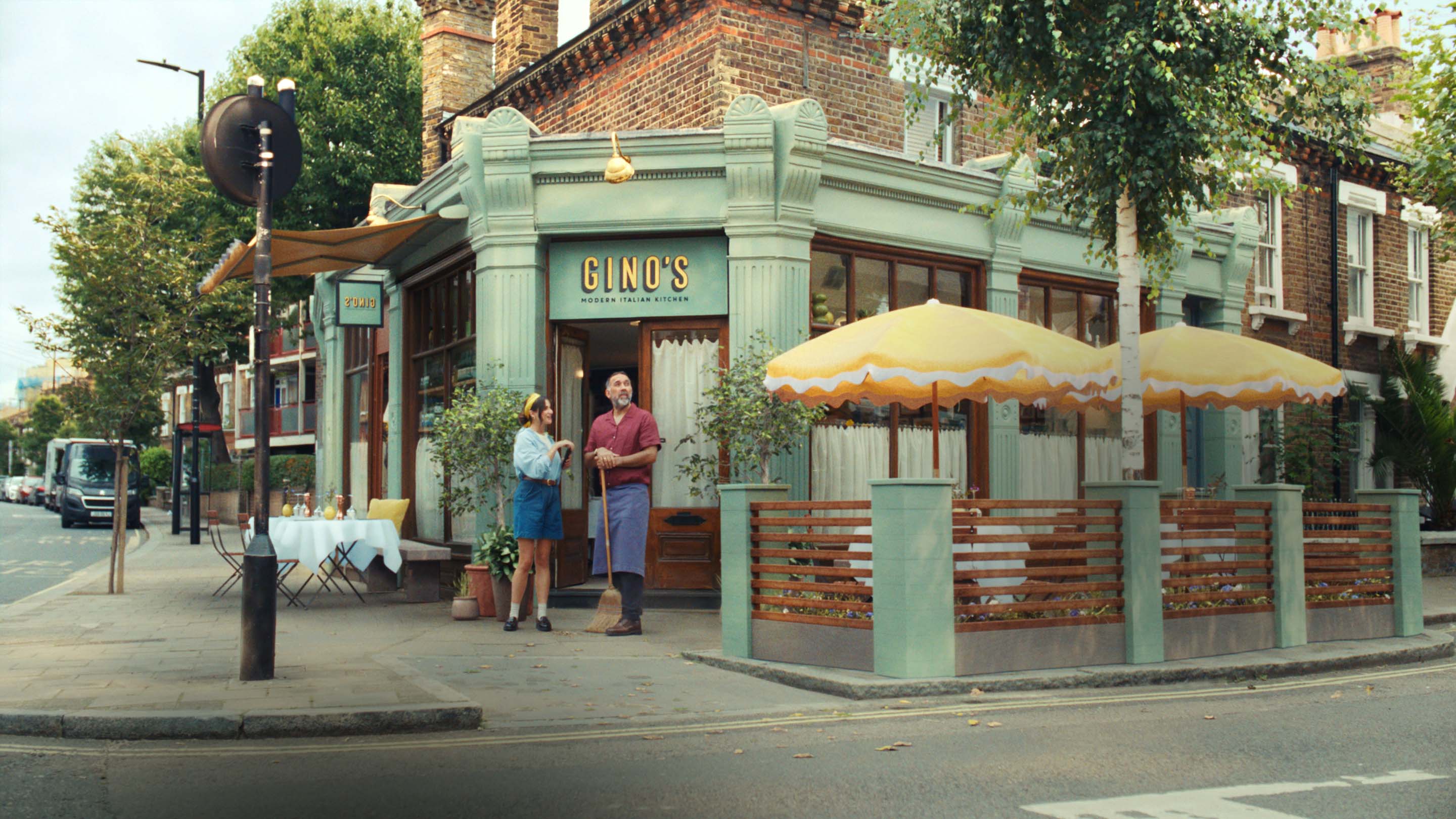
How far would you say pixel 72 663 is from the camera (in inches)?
328

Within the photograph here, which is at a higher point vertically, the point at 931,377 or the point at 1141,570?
the point at 931,377

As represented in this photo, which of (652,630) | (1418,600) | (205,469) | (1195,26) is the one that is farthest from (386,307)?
(205,469)

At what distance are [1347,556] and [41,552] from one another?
2300cm

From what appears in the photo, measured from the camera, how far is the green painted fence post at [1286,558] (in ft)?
32.0

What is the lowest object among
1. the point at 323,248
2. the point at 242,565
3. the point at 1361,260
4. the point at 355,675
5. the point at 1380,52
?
the point at 355,675

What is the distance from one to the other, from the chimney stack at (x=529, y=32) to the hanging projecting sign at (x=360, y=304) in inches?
149

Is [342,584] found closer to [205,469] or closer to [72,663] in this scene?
[72,663]

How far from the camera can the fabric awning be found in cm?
1283

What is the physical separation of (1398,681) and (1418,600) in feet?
8.49

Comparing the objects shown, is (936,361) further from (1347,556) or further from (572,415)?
(572,415)

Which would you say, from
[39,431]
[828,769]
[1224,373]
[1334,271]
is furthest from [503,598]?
A: [39,431]

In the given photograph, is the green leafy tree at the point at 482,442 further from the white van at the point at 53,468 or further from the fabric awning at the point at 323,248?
the white van at the point at 53,468

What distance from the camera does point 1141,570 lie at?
8773 mm

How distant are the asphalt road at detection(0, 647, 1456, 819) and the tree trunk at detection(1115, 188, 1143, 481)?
3.83 meters
